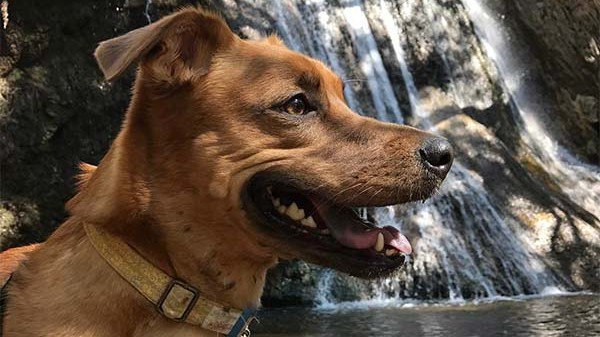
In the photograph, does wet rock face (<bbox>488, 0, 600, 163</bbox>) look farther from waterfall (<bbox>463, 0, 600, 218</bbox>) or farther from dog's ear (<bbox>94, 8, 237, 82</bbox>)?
dog's ear (<bbox>94, 8, 237, 82</bbox>)

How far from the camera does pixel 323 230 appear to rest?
2693 mm

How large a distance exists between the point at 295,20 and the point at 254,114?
9653 millimetres

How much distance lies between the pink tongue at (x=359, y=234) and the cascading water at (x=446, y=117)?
6.95 m

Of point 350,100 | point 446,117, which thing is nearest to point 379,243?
point 350,100

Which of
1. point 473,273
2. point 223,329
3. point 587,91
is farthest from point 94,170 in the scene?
point 587,91

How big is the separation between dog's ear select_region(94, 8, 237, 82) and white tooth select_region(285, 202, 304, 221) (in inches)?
22.5

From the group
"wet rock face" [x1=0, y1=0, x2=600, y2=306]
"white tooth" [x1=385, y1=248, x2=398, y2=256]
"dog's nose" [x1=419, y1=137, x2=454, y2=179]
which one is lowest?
"white tooth" [x1=385, y1=248, x2=398, y2=256]

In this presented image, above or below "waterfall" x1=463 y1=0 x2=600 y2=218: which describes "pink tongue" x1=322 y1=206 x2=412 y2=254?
below

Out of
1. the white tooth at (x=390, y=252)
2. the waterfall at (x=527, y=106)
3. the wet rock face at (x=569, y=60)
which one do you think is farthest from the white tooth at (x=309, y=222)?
the wet rock face at (x=569, y=60)

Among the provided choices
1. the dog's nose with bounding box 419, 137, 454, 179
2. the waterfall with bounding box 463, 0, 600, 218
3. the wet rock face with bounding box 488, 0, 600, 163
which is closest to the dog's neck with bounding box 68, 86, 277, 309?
the dog's nose with bounding box 419, 137, 454, 179

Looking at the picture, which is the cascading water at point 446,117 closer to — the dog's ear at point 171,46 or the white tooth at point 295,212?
the white tooth at point 295,212

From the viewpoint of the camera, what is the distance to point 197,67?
273 centimetres

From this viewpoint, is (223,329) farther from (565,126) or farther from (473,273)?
(565,126)

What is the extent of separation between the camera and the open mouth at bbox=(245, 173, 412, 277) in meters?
2.62
